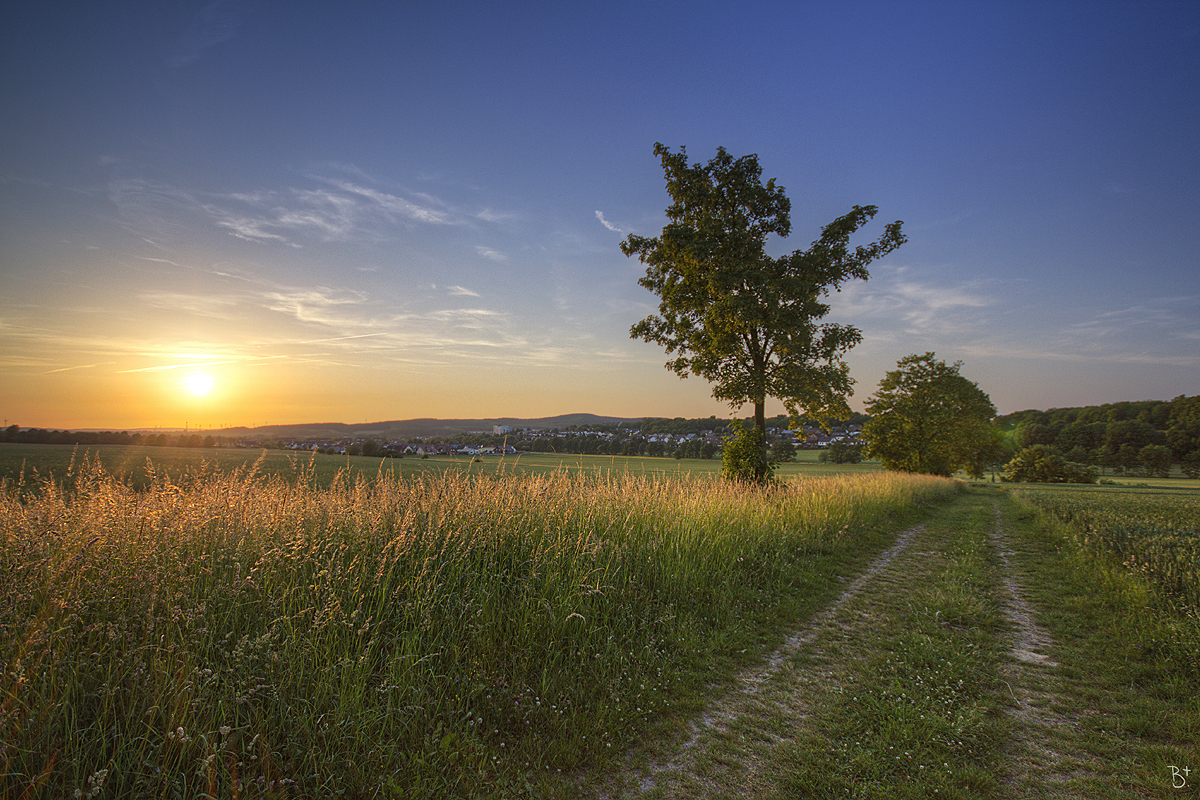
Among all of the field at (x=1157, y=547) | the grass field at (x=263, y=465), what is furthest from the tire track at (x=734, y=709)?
the grass field at (x=263, y=465)

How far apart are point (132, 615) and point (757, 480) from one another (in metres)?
15.4

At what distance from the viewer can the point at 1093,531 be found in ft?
35.9

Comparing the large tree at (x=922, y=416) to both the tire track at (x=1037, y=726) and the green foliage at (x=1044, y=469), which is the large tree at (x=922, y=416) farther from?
the tire track at (x=1037, y=726)

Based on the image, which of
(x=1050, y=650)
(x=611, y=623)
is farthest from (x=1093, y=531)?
(x=611, y=623)

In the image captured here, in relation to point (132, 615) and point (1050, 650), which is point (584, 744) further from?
point (1050, 650)

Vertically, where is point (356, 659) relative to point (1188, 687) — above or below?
above

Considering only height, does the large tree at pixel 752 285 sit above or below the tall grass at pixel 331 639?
above

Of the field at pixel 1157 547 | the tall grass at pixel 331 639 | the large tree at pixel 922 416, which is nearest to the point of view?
the tall grass at pixel 331 639

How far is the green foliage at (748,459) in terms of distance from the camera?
16359 mm

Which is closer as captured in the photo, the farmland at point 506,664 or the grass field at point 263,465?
the farmland at point 506,664

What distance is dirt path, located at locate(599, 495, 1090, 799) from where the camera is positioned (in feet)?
11.1

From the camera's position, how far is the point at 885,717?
4184mm

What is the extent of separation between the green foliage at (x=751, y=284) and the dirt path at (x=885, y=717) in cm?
1013

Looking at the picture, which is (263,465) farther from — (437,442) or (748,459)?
(748,459)
